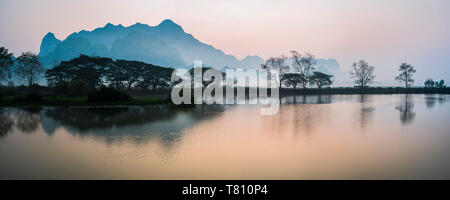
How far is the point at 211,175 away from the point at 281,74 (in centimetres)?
5710

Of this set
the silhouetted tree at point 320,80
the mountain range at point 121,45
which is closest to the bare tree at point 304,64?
the silhouetted tree at point 320,80

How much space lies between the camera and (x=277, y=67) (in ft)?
202

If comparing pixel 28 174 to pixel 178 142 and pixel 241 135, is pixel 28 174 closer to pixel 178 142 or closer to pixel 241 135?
pixel 178 142

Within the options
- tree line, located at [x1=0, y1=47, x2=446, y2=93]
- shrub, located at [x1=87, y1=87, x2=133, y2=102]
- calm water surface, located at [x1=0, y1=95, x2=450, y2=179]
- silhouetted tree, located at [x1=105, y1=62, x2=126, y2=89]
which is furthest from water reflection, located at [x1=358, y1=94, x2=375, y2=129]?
silhouetted tree, located at [x1=105, y1=62, x2=126, y2=89]

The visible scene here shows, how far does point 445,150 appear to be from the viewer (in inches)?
310

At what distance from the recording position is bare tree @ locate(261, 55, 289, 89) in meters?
61.0

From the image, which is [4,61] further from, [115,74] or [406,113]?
[406,113]

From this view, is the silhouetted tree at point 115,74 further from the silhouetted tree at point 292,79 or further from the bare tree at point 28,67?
the silhouetted tree at point 292,79

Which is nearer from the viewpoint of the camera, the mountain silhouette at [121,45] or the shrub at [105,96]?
the shrub at [105,96]

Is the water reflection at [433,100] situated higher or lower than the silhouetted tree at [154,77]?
lower

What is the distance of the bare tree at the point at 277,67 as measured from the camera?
6098 centimetres

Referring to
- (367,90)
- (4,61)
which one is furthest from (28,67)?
(367,90)

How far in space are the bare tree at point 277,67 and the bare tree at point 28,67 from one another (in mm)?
44300
